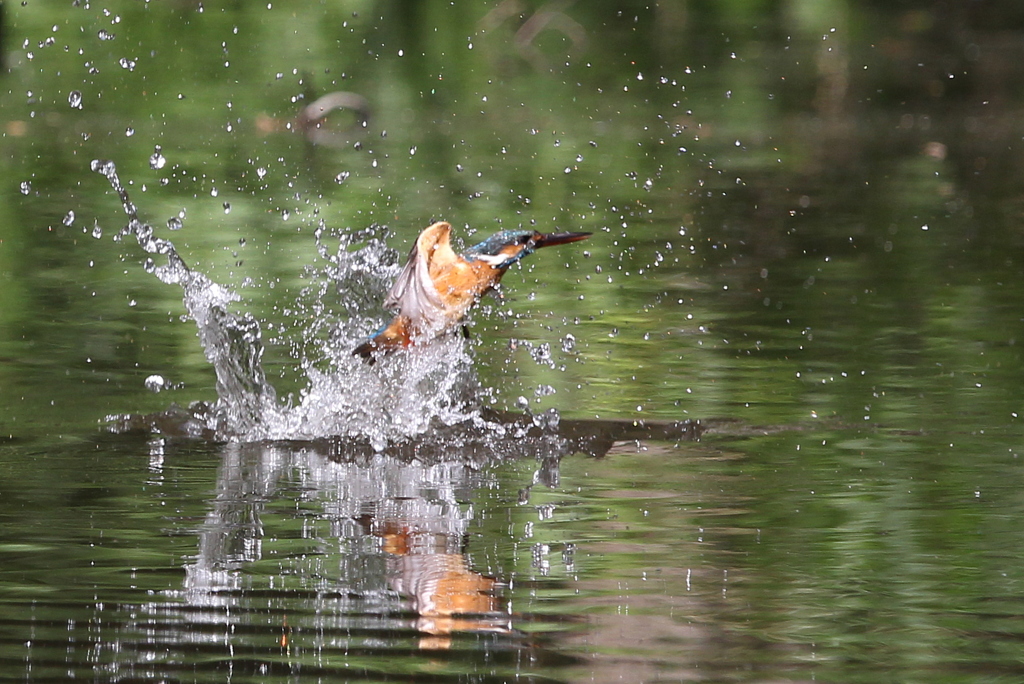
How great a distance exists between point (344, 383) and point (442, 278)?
1.77 ft

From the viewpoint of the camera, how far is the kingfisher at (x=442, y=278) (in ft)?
15.7

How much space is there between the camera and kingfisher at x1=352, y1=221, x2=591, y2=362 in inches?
188

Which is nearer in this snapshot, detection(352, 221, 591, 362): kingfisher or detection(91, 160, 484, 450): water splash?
detection(352, 221, 591, 362): kingfisher

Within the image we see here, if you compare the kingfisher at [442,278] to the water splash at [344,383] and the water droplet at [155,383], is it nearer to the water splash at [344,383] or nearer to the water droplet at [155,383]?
the water splash at [344,383]

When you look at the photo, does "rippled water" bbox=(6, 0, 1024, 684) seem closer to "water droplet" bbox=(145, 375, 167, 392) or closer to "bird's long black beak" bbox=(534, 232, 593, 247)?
"water droplet" bbox=(145, 375, 167, 392)

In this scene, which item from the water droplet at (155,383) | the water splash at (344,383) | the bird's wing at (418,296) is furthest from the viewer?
the water droplet at (155,383)

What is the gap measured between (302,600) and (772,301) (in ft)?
13.9

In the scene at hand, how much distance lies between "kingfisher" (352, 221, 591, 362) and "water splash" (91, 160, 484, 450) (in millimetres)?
162

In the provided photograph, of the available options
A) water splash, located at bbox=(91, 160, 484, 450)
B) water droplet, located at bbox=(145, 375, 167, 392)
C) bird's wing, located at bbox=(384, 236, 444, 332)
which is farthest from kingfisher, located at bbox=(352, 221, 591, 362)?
water droplet, located at bbox=(145, 375, 167, 392)

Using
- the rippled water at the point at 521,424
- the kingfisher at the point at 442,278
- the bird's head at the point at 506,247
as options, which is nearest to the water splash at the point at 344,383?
the rippled water at the point at 521,424

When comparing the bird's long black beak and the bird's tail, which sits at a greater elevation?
the bird's long black beak

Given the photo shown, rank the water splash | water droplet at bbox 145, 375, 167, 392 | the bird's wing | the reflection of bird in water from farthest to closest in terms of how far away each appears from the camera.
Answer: water droplet at bbox 145, 375, 167, 392
the water splash
the bird's wing
the reflection of bird in water

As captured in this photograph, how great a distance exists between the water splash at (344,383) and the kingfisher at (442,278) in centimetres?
16

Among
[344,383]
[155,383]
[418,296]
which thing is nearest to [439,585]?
[418,296]
